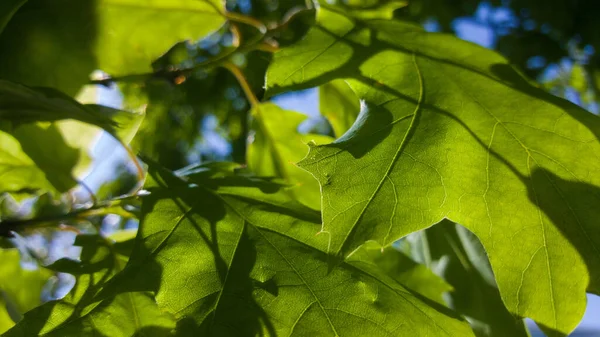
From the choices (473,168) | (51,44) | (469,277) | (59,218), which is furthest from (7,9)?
(469,277)

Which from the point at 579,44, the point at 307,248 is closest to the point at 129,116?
the point at 307,248

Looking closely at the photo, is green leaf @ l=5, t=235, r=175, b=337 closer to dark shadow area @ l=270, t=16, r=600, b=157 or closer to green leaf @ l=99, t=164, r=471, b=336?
green leaf @ l=99, t=164, r=471, b=336

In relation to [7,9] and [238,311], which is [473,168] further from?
[7,9]

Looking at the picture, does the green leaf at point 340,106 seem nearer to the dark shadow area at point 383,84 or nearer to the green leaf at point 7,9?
the dark shadow area at point 383,84

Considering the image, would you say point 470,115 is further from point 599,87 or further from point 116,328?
point 599,87

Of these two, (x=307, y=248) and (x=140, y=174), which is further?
(x=140, y=174)

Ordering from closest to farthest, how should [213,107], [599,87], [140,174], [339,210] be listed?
[339,210] → [140,174] → [213,107] → [599,87]
